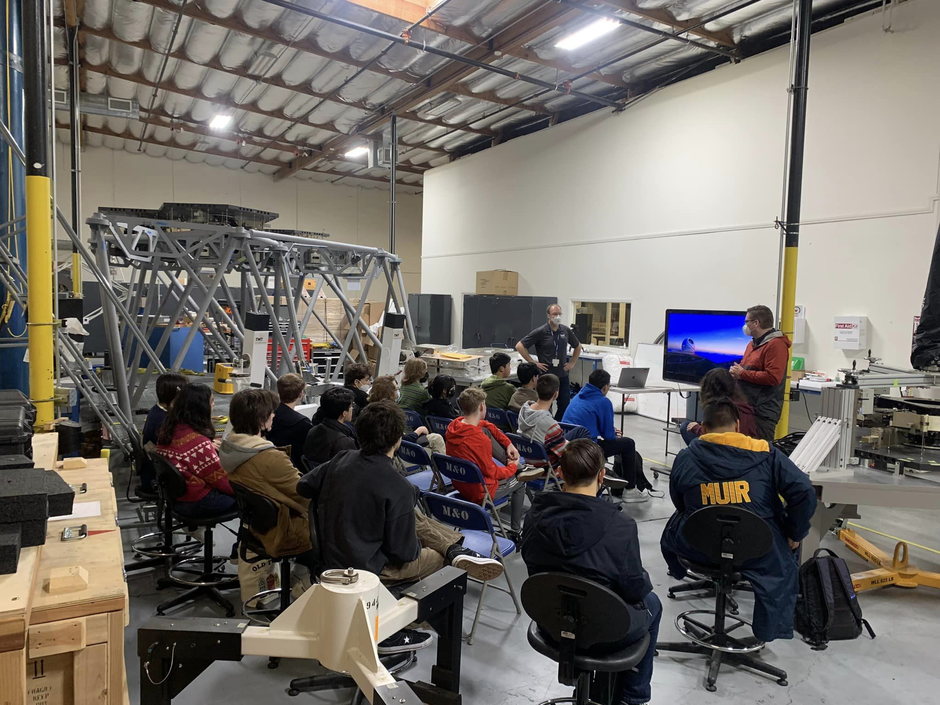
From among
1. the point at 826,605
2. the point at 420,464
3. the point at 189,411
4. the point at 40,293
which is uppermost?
the point at 40,293

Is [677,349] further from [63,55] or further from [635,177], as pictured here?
[63,55]

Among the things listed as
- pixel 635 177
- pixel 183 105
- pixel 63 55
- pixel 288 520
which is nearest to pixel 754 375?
pixel 288 520

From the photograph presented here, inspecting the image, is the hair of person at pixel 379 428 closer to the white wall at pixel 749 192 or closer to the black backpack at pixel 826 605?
the black backpack at pixel 826 605

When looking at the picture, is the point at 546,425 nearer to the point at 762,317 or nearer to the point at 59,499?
the point at 762,317

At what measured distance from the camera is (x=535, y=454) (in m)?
4.49

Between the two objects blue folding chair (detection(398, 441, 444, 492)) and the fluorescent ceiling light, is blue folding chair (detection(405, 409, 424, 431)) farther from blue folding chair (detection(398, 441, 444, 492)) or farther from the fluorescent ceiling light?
the fluorescent ceiling light

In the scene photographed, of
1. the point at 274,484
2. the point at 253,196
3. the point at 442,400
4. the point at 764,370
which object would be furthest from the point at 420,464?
the point at 253,196

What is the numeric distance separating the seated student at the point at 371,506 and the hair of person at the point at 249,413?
2.08 ft

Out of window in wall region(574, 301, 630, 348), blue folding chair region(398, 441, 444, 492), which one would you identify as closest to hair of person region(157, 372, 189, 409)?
blue folding chair region(398, 441, 444, 492)

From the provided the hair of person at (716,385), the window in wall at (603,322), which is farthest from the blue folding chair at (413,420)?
the window in wall at (603,322)

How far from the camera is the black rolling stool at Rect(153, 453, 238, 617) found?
3.19 meters

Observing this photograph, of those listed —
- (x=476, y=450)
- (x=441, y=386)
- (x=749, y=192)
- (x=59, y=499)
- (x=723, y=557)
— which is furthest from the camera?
(x=749, y=192)

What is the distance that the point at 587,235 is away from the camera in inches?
402

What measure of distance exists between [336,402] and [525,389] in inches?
98.8
